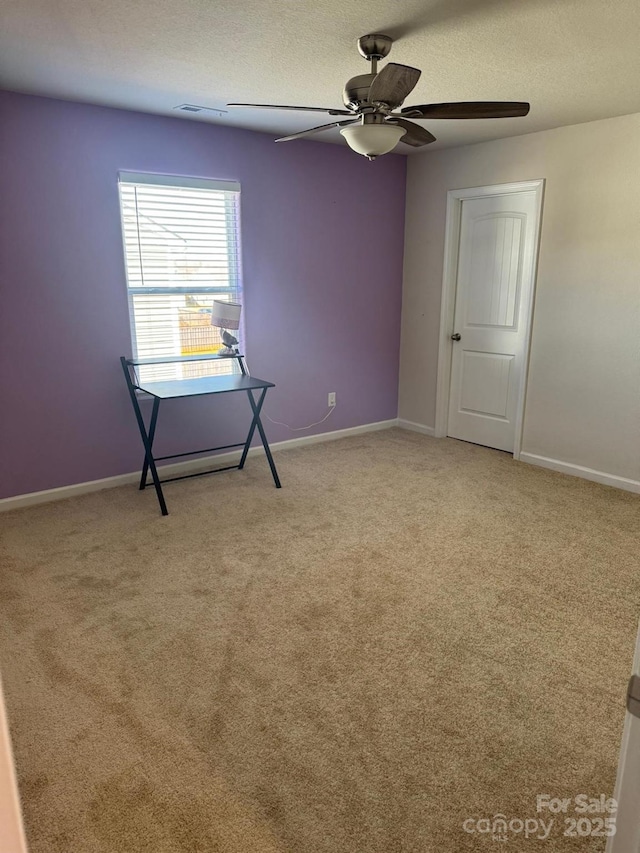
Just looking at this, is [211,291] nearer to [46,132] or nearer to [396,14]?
[46,132]

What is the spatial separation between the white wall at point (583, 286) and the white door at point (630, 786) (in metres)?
3.35

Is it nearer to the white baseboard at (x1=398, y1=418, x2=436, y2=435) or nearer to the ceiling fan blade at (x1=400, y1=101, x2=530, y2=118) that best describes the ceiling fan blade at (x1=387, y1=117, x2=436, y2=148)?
the ceiling fan blade at (x1=400, y1=101, x2=530, y2=118)

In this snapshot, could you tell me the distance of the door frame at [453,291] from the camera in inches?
165

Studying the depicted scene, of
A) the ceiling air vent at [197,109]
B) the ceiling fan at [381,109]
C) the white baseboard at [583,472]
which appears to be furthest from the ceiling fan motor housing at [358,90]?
the white baseboard at [583,472]

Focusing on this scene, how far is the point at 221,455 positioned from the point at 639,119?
348 centimetres

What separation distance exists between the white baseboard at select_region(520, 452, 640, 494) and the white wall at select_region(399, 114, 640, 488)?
3cm

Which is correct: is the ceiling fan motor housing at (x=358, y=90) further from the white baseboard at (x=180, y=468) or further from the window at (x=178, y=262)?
the white baseboard at (x=180, y=468)

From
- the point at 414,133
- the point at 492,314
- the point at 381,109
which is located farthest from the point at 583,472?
the point at 381,109

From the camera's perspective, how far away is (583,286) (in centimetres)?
394

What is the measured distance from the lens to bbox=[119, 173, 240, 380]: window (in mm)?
3787

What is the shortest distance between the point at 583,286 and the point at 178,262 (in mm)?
2738

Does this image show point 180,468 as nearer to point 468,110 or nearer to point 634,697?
point 468,110

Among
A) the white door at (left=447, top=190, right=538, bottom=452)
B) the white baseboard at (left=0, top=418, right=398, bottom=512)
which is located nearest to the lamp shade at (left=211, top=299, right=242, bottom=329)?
the white baseboard at (left=0, top=418, right=398, bottom=512)

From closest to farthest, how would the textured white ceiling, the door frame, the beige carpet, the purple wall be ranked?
the beige carpet → the textured white ceiling → the purple wall → the door frame
